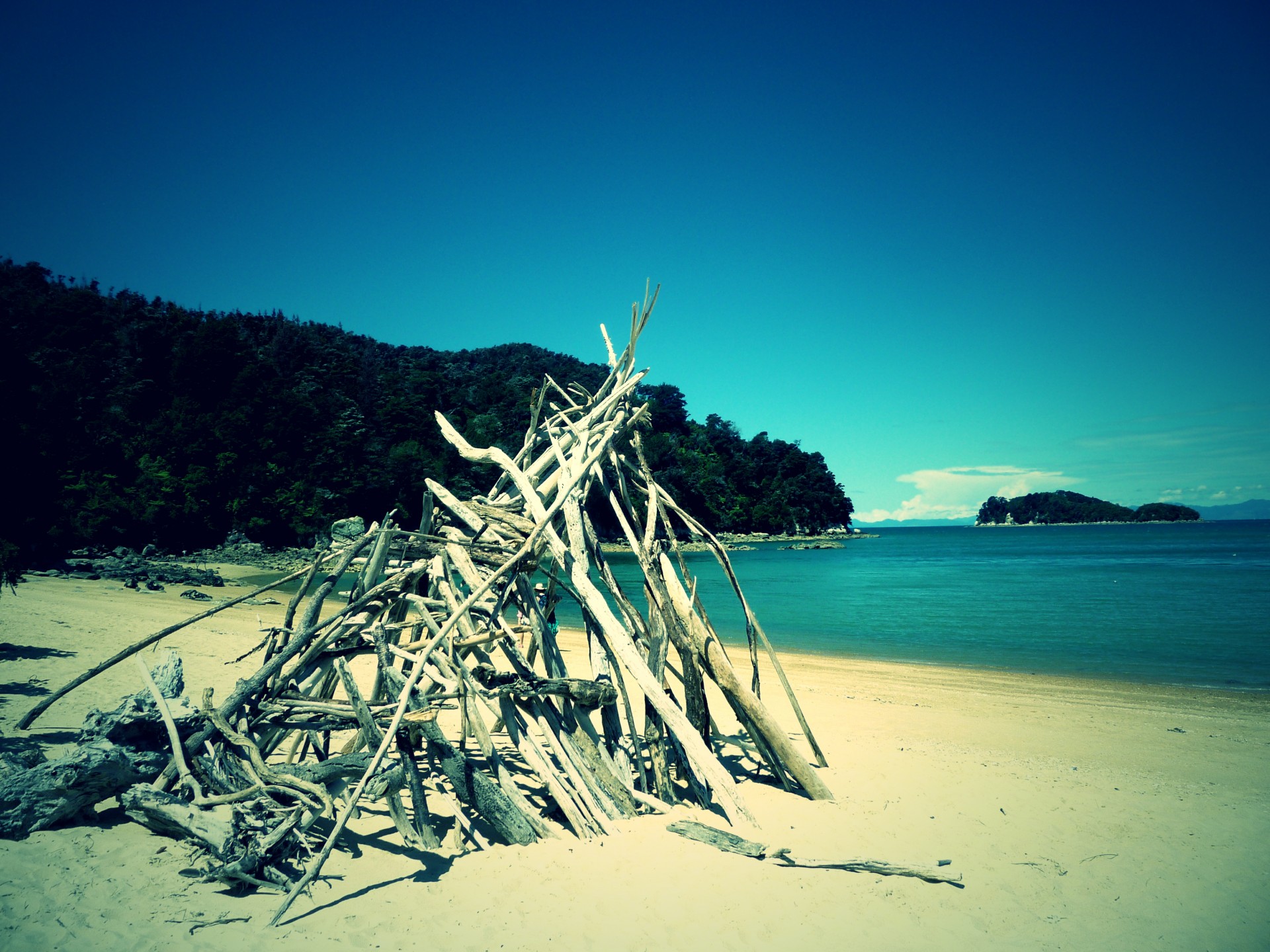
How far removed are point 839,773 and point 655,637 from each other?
2.53 metres

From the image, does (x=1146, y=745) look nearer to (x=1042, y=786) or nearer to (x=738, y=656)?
(x=1042, y=786)

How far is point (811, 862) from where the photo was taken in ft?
11.8

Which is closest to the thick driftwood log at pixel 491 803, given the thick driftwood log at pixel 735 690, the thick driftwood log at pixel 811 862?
the thick driftwood log at pixel 811 862

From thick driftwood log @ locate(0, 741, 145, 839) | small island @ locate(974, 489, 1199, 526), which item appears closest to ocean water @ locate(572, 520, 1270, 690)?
thick driftwood log @ locate(0, 741, 145, 839)

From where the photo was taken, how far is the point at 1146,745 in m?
7.41

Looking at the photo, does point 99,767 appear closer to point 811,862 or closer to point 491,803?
point 491,803

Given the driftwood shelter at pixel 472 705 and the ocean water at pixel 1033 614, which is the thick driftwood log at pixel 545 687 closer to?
the driftwood shelter at pixel 472 705

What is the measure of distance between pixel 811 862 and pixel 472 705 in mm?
2029

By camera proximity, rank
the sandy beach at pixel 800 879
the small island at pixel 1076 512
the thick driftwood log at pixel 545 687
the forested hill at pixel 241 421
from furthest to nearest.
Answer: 1. the small island at pixel 1076 512
2. the forested hill at pixel 241 421
3. the thick driftwood log at pixel 545 687
4. the sandy beach at pixel 800 879

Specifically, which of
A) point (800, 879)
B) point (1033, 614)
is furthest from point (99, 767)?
point (1033, 614)

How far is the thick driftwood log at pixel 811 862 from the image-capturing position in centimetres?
362

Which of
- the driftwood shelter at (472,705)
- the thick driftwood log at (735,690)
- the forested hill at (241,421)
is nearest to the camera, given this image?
the driftwood shelter at (472,705)

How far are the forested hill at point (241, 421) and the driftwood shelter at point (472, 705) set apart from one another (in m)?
15.5

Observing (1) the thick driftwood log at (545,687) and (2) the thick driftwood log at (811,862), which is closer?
(2) the thick driftwood log at (811,862)
